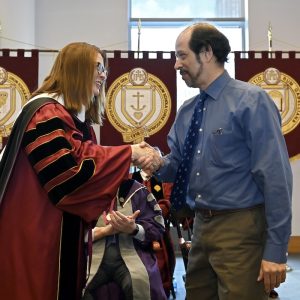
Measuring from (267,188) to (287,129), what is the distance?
3.08 m

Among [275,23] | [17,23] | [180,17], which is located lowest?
[17,23]

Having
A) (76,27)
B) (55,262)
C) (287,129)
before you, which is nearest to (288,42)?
(287,129)

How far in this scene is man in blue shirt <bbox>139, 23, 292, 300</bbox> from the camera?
1.60m

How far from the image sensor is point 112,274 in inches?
106

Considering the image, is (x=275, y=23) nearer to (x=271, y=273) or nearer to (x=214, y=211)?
(x=214, y=211)

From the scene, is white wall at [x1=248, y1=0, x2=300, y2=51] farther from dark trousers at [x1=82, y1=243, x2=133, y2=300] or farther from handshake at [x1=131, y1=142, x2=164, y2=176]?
handshake at [x1=131, y1=142, x2=164, y2=176]

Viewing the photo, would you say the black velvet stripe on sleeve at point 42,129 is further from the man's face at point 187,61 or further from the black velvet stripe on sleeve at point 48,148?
the man's face at point 187,61

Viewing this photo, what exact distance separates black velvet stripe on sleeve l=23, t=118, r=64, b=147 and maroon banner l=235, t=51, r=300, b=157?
314 centimetres

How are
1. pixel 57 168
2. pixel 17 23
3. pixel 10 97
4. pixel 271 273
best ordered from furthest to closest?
1. pixel 17 23
2. pixel 10 97
3. pixel 57 168
4. pixel 271 273

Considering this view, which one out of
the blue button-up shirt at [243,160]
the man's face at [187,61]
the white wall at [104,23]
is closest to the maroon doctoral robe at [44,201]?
the blue button-up shirt at [243,160]

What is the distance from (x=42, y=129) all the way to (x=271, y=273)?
3.09 ft

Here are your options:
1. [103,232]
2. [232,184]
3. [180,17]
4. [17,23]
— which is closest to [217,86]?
[232,184]

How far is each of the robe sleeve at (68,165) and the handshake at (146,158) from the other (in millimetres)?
143

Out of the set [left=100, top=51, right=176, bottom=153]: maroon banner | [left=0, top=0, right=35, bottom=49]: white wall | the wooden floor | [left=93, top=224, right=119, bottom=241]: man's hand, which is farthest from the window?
[left=93, top=224, right=119, bottom=241]: man's hand
